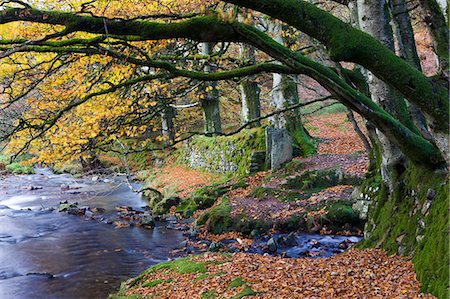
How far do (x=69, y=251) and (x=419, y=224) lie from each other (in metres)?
10.1

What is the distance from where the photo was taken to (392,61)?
13.9 feet

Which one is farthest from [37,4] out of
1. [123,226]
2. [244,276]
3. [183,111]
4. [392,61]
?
[183,111]

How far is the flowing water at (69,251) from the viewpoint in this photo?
930cm

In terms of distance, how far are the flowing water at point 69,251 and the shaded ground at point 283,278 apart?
204cm

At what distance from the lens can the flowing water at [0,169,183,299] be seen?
366 inches

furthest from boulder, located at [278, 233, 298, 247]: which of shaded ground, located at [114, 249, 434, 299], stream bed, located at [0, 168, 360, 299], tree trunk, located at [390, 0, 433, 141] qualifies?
tree trunk, located at [390, 0, 433, 141]

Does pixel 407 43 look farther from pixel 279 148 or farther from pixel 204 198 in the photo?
pixel 204 198

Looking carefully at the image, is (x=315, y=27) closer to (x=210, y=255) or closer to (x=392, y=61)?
(x=392, y=61)

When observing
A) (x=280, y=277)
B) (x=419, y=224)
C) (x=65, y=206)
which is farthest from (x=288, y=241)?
(x=65, y=206)

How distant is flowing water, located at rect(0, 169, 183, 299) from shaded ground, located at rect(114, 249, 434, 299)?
204 cm

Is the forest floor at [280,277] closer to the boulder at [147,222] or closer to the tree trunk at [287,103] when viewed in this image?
the boulder at [147,222]

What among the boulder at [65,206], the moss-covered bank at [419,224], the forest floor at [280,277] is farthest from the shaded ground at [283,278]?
the boulder at [65,206]

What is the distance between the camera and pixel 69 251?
12.0 meters

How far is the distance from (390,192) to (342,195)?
5.18 meters
